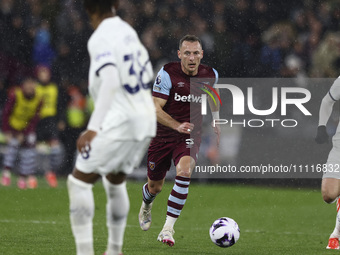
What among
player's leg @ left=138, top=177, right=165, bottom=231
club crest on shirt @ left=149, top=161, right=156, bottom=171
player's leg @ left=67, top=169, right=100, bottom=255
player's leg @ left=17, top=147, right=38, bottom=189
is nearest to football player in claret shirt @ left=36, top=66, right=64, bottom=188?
player's leg @ left=17, top=147, right=38, bottom=189

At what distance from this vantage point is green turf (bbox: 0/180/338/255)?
8.10m

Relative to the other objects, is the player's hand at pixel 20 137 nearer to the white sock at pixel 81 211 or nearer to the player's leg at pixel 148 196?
the player's leg at pixel 148 196

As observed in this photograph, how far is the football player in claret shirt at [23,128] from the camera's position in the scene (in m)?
15.4

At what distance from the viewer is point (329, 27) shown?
17.6 meters

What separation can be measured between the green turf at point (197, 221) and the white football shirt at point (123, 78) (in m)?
2.31

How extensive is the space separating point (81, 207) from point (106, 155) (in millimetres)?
395

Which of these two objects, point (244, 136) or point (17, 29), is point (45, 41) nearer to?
point (17, 29)

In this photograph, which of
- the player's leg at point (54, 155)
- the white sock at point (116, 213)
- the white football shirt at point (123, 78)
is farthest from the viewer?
the player's leg at point (54, 155)

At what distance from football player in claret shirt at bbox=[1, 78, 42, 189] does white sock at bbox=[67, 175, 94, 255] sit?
982cm

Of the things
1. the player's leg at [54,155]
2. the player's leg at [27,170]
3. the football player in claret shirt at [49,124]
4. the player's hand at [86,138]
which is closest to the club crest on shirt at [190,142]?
the player's hand at [86,138]

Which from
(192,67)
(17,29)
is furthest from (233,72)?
(192,67)

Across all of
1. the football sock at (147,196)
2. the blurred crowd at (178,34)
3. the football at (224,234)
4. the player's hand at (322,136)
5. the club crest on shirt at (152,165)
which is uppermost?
the blurred crowd at (178,34)

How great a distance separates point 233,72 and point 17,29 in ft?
16.5

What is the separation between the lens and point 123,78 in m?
5.43
